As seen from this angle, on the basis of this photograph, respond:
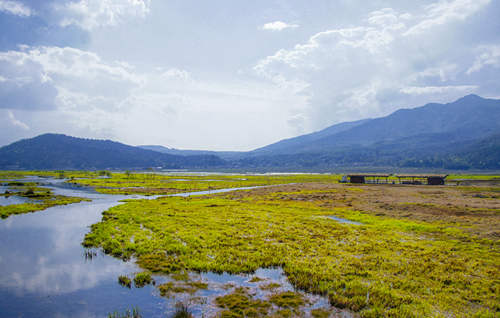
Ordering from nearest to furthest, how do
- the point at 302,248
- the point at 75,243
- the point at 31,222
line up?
1. the point at 302,248
2. the point at 75,243
3. the point at 31,222

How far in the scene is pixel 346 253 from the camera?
22875 mm

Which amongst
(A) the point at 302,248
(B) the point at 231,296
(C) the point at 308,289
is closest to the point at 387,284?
(C) the point at 308,289

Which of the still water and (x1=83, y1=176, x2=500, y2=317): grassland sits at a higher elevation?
the still water

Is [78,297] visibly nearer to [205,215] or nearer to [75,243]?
[75,243]

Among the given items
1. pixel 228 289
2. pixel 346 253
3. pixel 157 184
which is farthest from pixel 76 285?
pixel 157 184

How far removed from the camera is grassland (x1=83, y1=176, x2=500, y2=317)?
14.9m

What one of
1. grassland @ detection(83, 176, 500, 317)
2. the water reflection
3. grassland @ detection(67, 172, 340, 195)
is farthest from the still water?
grassland @ detection(67, 172, 340, 195)

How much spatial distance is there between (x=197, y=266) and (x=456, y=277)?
1808cm

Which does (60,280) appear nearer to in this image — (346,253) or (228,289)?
(228,289)

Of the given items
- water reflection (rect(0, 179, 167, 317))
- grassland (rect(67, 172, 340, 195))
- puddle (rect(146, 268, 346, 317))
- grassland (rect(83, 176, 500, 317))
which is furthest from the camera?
grassland (rect(67, 172, 340, 195))

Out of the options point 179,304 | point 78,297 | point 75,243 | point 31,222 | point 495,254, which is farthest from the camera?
point 31,222

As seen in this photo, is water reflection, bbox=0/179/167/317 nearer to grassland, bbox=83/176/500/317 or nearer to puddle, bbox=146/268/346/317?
puddle, bbox=146/268/346/317

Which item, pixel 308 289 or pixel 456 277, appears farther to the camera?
pixel 456 277

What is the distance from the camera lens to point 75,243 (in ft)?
87.1
